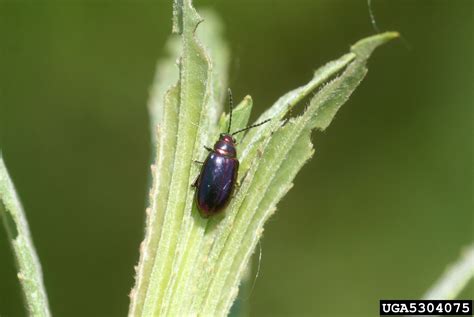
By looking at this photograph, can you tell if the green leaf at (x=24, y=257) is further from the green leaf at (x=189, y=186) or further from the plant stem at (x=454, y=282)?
the plant stem at (x=454, y=282)

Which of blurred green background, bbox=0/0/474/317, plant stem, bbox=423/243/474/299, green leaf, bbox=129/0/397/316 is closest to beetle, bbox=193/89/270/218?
green leaf, bbox=129/0/397/316

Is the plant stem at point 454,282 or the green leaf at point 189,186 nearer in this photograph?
the green leaf at point 189,186

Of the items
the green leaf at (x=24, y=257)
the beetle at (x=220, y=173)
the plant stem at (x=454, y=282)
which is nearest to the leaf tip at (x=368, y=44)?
the beetle at (x=220, y=173)

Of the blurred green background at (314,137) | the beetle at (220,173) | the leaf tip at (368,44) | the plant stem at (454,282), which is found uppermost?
the blurred green background at (314,137)

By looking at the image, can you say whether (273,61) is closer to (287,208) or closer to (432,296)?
(287,208)

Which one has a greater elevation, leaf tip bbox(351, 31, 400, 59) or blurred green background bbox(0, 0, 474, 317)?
blurred green background bbox(0, 0, 474, 317)

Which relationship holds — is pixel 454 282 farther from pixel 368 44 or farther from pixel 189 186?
pixel 189 186

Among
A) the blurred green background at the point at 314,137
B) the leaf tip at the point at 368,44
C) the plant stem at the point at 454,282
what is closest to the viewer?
the leaf tip at the point at 368,44

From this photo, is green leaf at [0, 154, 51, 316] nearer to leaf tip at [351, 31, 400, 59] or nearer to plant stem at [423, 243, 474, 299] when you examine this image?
leaf tip at [351, 31, 400, 59]
